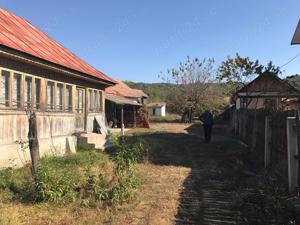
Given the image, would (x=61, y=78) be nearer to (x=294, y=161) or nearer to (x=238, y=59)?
(x=294, y=161)

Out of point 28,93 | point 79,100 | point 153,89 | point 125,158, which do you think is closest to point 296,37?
point 79,100

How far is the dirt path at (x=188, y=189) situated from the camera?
7.11 meters

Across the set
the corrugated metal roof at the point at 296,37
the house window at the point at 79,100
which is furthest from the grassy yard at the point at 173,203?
the corrugated metal roof at the point at 296,37

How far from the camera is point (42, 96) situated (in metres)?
14.3

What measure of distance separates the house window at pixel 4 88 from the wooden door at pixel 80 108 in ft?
19.3

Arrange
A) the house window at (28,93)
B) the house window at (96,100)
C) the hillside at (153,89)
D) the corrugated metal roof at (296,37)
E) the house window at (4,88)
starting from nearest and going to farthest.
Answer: the house window at (4,88) → the house window at (28,93) → the corrugated metal roof at (296,37) → the house window at (96,100) → the hillside at (153,89)

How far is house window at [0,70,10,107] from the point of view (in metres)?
11.7

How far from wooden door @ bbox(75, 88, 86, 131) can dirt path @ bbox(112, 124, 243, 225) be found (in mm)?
3319

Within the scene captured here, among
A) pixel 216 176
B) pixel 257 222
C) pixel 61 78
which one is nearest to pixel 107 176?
pixel 216 176

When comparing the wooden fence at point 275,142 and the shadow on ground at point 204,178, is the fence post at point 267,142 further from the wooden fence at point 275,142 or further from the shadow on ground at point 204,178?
the shadow on ground at point 204,178

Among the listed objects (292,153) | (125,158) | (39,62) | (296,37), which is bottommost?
(125,158)

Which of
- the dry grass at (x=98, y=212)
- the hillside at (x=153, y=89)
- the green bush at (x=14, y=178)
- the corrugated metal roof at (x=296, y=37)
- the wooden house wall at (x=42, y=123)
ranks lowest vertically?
the dry grass at (x=98, y=212)

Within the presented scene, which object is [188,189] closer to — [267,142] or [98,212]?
[98,212]

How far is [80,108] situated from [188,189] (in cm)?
984
